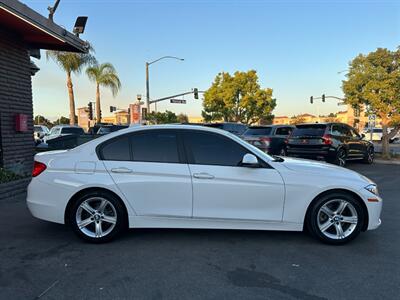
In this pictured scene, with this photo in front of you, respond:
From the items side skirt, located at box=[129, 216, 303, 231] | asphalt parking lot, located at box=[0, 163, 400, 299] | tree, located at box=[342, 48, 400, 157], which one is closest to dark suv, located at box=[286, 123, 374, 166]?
tree, located at box=[342, 48, 400, 157]

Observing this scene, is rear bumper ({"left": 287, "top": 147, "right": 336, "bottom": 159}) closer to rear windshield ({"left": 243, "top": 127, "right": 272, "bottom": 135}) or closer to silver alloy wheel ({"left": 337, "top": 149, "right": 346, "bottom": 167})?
silver alloy wheel ({"left": 337, "top": 149, "right": 346, "bottom": 167})

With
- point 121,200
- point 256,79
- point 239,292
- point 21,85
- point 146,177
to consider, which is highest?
point 256,79

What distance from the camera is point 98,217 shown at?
4.48 metres

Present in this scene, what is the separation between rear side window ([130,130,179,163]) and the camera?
178 inches

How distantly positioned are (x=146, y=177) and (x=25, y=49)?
22.8 ft

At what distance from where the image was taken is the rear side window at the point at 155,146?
4.53 metres

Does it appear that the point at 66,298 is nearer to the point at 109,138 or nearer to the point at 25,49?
the point at 109,138

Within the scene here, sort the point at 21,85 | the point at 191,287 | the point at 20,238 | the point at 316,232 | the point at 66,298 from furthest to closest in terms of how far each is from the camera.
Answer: the point at 21,85
the point at 20,238
the point at 316,232
the point at 191,287
the point at 66,298

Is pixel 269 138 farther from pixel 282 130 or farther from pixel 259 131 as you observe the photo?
pixel 282 130

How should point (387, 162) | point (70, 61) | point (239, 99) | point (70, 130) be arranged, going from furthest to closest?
point (239, 99)
point (70, 61)
point (70, 130)
point (387, 162)

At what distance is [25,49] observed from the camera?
9281 millimetres

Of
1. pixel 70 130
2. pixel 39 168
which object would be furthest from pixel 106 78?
pixel 39 168

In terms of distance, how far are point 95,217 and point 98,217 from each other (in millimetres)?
39

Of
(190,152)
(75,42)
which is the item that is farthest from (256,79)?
(190,152)
